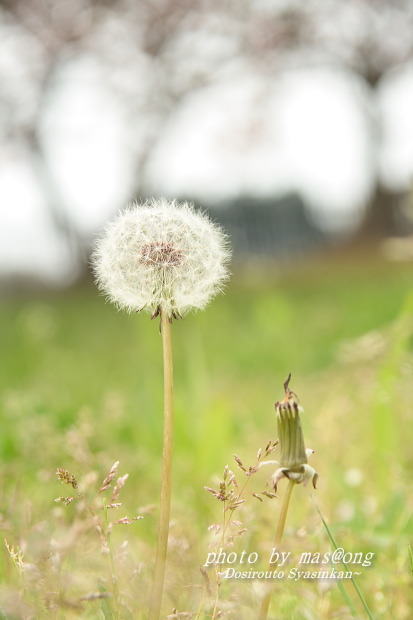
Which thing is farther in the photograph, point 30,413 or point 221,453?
point 30,413

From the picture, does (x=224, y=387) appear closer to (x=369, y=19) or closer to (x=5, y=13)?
(x=5, y=13)

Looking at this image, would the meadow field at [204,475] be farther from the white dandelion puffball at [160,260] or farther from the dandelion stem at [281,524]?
the white dandelion puffball at [160,260]

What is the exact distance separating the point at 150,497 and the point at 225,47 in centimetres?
1391

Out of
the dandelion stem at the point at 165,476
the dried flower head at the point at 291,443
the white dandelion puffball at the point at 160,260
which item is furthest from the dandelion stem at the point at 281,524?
the white dandelion puffball at the point at 160,260

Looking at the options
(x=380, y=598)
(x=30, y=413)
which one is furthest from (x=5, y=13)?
(x=380, y=598)

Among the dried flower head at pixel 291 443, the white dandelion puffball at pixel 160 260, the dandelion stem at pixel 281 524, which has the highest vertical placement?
the white dandelion puffball at pixel 160 260

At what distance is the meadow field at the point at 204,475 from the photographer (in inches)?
39.8

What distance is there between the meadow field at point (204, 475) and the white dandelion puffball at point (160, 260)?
0.85 ft

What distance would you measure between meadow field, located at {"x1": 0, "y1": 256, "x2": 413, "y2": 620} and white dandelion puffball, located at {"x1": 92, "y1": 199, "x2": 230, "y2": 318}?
0.26 m

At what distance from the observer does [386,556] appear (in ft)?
5.10

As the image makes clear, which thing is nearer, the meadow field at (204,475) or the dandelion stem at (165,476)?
the dandelion stem at (165,476)

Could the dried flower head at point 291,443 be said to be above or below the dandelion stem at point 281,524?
above

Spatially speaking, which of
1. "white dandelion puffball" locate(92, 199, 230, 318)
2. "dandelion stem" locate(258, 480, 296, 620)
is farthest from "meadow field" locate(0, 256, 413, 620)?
"white dandelion puffball" locate(92, 199, 230, 318)

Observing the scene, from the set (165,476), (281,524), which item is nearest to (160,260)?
(165,476)
